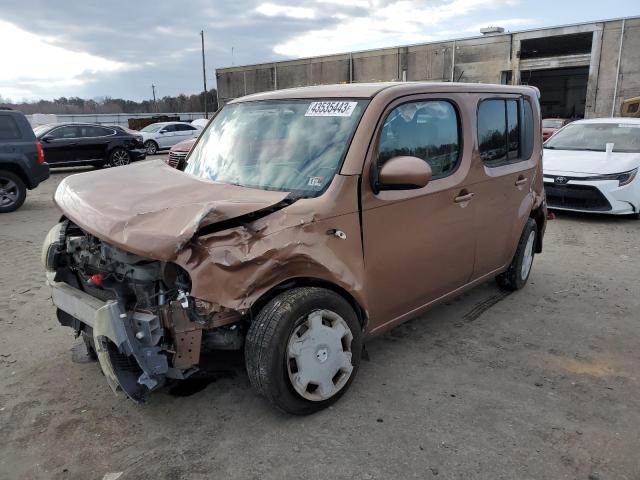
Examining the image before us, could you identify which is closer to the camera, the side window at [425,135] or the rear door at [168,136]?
the side window at [425,135]

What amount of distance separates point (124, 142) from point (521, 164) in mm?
14528

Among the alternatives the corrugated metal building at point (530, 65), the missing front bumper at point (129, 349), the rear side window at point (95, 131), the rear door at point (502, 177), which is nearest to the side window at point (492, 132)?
the rear door at point (502, 177)

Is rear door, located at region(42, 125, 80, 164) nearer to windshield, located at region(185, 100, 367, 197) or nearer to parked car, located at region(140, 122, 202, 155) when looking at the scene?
parked car, located at region(140, 122, 202, 155)

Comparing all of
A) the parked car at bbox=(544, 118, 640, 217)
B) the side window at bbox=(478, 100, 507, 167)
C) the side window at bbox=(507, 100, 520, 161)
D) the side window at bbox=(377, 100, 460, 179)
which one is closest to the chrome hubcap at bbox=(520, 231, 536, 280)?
the side window at bbox=(507, 100, 520, 161)

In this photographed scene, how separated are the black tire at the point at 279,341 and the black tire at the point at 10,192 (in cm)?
911

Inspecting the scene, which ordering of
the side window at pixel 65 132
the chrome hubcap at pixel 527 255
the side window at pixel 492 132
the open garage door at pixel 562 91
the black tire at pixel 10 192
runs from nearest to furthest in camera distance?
the side window at pixel 492 132 < the chrome hubcap at pixel 527 255 < the black tire at pixel 10 192 < the side window at pixel 65 132 < the open garage door at pixel 562 91

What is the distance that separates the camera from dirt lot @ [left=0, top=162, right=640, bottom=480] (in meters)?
2.63

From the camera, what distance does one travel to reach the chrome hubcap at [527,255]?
513 cm

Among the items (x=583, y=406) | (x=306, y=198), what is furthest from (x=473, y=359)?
(x=306, y=198)

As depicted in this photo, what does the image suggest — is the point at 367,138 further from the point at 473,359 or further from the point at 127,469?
the point at 127,469

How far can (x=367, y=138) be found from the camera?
3148 mm

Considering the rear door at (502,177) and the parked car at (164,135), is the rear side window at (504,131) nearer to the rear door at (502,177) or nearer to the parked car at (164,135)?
the rear door at (502,177)

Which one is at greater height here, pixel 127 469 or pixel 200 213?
pixel 200 213

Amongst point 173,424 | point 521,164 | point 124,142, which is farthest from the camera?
point 124,142
